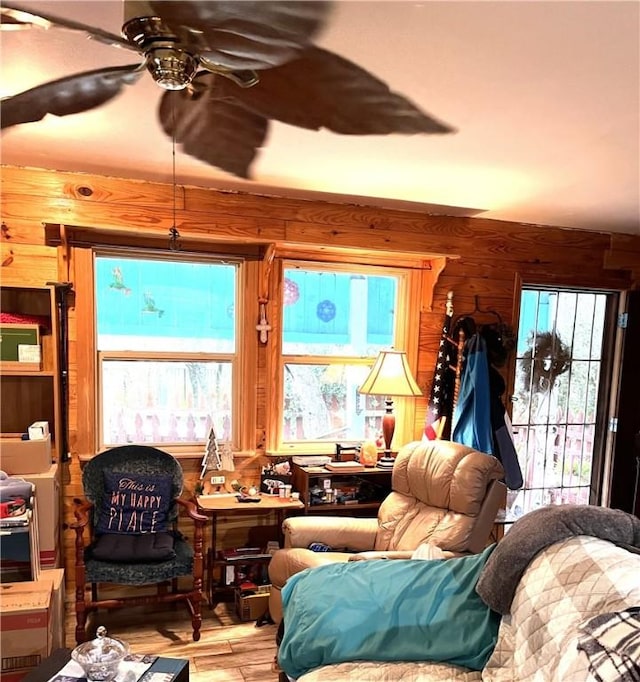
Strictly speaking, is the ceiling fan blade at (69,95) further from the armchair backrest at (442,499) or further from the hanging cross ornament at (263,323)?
the armchair backrest at (442,499)

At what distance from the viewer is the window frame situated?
10.8ft

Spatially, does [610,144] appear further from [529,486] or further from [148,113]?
[529,486]

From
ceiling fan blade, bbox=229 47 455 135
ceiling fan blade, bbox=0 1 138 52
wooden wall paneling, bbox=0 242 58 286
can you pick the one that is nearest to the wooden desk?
wooden wall paneling, bbox=0 242 58 286

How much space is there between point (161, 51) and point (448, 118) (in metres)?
0.97

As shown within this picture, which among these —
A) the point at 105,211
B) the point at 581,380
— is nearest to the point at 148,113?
the point at 105,211

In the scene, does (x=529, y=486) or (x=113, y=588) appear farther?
(x=529, y=486)

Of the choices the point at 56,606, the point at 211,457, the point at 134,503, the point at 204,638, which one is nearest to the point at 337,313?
the point at 211,457

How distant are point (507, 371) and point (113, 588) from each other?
283 centimetres

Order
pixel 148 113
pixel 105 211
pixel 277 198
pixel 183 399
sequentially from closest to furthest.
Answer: pixel 148 113 → pixel 105 211 → pixel 277 198 → pixel 183 399

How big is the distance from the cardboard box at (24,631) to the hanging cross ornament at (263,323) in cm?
171

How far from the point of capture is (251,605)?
2.88m

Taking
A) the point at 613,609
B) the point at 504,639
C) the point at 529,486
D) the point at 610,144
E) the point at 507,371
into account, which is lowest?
the point at 529,486

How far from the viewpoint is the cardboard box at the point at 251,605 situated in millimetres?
2877

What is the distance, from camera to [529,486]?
3965 mm
